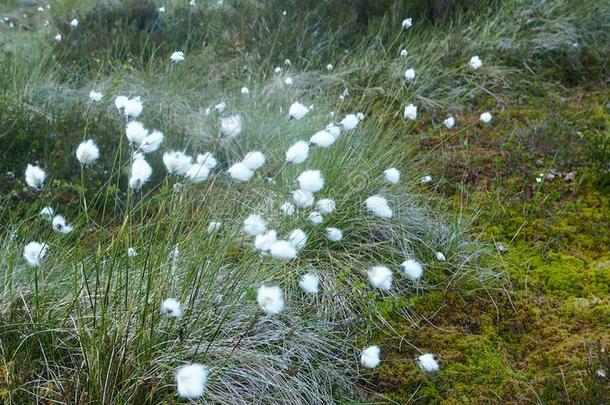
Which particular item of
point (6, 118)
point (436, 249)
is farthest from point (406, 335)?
point (6, 118)

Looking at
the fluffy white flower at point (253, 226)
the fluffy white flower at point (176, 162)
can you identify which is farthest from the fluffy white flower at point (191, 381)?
the fluffy white flower at point (176, 162)

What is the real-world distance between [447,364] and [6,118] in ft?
11.1

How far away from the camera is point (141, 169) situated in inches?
85.7

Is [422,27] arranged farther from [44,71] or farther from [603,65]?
[44,71]

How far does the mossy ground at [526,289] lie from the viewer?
9.34 feet

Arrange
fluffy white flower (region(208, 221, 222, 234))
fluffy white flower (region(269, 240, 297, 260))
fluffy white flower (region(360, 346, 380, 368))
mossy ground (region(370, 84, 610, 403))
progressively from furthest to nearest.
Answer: mossy ground (region(370, 84, 610, 403)) < fluffy white flower (region(208, 221, 222, 234)) < fluffy white flower (region(360, 346, 380, 368)) < fluffy white flower (region(269, 240, 297, 260))

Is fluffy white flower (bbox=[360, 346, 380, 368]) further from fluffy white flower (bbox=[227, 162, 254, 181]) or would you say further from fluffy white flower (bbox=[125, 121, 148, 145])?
fluffy white flower (bbox=[125, 121, 148, 145])

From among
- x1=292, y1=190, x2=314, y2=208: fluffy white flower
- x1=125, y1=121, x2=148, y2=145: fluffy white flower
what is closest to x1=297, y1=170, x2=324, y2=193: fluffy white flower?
x1=292, y1=190, x2=314, y2=208: fluffy white flower

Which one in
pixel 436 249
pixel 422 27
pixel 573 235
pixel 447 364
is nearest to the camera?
pixel 447 364

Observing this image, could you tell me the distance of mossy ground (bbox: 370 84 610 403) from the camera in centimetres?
285

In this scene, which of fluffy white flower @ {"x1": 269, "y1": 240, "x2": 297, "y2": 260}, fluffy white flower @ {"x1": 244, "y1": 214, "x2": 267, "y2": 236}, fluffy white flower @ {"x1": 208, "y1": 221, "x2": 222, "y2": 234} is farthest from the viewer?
fluffy white flower @ {"x1": 208, "y1": 221, "x2": 222, "y2": 234}

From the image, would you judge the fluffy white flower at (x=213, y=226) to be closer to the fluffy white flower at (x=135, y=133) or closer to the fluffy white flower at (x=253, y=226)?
the fluffy white flower at (x=253, y=226)

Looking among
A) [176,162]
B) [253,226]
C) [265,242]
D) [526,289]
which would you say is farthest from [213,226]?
[526,289]

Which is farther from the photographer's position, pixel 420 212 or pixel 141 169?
pixel 420 212
